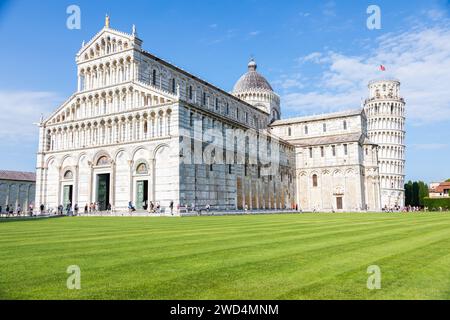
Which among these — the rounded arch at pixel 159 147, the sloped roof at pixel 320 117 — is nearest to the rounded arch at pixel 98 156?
the rounded arch at pixel 159 147

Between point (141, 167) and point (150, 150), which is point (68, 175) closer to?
point (141, 167)

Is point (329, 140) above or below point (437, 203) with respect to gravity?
above

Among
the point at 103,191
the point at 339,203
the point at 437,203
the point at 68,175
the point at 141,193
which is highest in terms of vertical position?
the point at 68,175

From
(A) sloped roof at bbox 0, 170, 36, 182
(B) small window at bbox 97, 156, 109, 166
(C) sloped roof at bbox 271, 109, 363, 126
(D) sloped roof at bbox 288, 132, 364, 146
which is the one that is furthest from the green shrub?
(A) sloped roof at bbox 0, 170, 36, 182

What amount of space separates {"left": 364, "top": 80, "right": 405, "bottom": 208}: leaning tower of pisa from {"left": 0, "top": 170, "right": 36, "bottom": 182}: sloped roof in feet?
246

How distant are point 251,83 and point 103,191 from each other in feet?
137

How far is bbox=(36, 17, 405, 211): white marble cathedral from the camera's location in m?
38.5

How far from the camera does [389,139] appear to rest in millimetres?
89188

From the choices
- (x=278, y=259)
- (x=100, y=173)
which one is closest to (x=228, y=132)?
(x=100, y=173)

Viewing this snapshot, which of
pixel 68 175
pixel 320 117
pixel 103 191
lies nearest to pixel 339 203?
pixel 320 117

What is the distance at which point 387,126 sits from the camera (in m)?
89.0

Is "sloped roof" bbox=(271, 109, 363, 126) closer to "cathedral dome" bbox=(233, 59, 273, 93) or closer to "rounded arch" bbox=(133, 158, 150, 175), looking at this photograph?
"cathedral dome" bbox=(233, 59, 273, 93)

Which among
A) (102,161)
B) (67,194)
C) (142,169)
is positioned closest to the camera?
(142,169)
